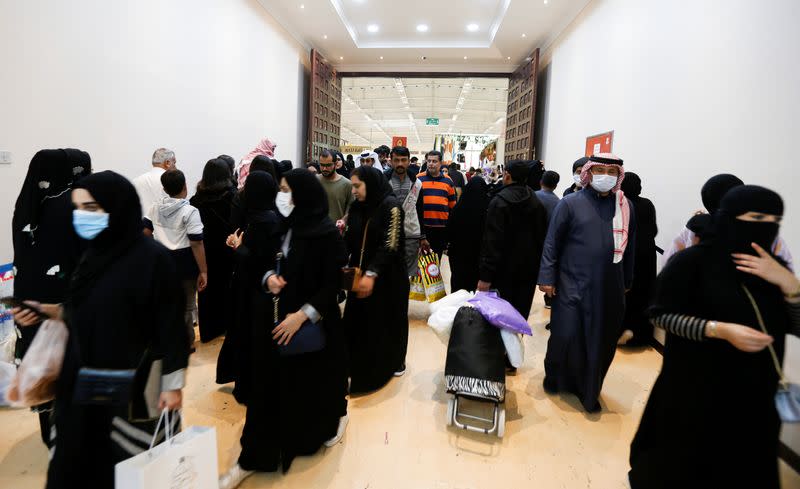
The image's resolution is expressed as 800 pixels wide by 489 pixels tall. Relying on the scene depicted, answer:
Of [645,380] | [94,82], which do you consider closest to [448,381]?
[645,380]

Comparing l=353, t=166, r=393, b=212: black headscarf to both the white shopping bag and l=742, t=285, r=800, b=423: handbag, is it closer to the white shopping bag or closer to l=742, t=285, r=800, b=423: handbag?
the white shopping bag

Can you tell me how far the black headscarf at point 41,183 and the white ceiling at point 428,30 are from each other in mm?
6088

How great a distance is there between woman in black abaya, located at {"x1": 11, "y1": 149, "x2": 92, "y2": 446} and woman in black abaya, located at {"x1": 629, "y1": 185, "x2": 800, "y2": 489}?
2.44m

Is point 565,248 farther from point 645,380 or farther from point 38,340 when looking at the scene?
point 38,340

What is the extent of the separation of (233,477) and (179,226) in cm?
183

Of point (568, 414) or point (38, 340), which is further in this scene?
point (568, 414)

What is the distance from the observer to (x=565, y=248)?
2.75m

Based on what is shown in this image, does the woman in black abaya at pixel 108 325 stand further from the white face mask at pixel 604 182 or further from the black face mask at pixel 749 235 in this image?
the white face mask at pixel 604 182

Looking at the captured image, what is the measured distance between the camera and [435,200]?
4.46 metres

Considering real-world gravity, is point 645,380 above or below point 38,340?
below

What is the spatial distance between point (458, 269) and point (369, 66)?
797 cm

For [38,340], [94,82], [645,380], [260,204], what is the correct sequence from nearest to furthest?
[38,340]
[260,204]
[645,380]
[94,82]

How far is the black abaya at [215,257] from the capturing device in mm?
3418

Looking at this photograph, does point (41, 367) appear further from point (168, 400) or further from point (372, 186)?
point (372, 186)
